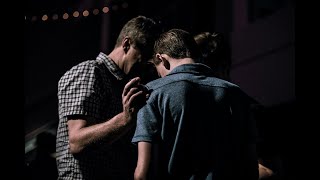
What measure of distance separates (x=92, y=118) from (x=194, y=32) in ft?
8.45

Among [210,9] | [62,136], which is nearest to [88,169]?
[62,136]

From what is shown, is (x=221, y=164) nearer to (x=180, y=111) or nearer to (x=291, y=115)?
(x=180, y=111)

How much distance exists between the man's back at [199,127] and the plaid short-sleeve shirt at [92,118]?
20.7 inches

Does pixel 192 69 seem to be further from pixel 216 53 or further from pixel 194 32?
pixel 194 32

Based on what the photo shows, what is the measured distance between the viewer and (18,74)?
2035 mm

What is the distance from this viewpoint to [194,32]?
210 inches

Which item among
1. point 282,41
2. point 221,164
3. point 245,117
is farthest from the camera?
point 282,41

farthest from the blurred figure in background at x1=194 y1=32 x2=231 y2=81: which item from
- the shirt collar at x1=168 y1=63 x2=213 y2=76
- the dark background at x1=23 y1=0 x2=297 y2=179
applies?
the dark background at x1=23 y1=0 x2=297 y2=179

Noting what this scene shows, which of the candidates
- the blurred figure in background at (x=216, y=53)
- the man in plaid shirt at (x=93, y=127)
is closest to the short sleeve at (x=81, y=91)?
the man in plaid shirt at (x=93, y=127)

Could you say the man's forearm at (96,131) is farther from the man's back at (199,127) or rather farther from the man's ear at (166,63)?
the man's ear at (166,63)

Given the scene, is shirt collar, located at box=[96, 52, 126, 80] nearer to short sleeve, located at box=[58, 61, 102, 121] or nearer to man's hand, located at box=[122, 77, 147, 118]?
short sleeve, located at box=[58, 61, 102, 121]

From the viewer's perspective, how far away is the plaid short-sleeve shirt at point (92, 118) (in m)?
2.95

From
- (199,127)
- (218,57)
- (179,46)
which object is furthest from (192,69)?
(218,57)

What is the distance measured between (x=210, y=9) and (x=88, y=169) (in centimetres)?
331
